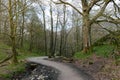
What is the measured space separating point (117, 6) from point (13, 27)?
10.5 metres

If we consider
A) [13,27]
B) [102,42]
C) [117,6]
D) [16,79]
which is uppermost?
[117,6]

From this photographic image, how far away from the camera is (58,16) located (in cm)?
5284

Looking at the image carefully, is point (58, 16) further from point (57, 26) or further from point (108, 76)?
point (108, 76)

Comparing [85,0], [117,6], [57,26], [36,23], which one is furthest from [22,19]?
[117,6]

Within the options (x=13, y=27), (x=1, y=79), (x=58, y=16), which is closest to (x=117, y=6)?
(x=13, y=27)

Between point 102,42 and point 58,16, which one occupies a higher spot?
point 58,16

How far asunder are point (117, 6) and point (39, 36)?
38.5 m

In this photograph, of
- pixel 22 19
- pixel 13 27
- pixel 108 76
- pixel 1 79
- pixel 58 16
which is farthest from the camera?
pixel 58 16

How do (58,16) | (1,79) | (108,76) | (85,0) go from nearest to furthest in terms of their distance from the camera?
(108,76), (1,79), (85,0), (58,16)

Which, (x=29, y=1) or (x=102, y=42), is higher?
(x=29, y=1)

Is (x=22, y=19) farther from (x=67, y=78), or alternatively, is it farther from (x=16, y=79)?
(x=67, y=78)

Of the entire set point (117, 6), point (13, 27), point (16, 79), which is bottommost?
point (16, 79)

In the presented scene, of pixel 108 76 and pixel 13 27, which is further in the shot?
pixel 13 27

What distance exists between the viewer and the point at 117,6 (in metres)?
21.3
